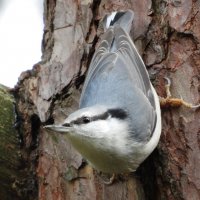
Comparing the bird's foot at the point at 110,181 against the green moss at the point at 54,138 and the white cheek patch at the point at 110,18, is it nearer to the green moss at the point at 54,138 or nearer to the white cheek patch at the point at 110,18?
the green moss at the point at 54,138

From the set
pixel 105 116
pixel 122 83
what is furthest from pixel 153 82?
pixel 105 116

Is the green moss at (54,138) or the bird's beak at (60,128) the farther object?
the green moss at (54,138)

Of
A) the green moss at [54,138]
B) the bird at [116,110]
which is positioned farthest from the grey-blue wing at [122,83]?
the green moss at [54,138]

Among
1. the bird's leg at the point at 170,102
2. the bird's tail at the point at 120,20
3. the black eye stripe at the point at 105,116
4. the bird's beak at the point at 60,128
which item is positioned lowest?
the bird's beak at the point at 60,128

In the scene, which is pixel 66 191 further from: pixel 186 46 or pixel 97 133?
pixel 186 46

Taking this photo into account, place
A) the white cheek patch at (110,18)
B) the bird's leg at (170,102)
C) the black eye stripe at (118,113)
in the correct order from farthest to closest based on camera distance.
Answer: the white cheek patch at (110,18)
the bird's leg at (170,102)
the black eye stripe at (118,113)

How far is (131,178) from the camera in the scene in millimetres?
3018

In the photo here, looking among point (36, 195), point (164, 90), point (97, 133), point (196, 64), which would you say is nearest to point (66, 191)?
point (36, 195)

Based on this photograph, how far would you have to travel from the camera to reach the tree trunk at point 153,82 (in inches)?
115

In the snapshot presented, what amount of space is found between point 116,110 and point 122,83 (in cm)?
23

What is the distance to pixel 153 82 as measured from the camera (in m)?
3.11

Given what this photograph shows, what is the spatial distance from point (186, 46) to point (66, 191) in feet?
3.09

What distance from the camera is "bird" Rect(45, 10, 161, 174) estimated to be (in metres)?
2.70

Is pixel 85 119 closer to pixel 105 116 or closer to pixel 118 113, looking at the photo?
pixel 105 116
